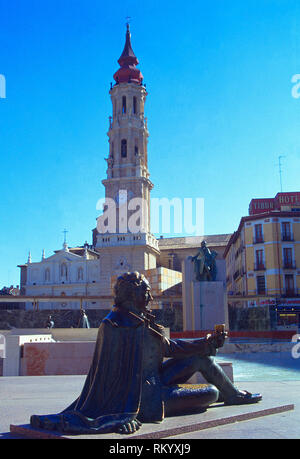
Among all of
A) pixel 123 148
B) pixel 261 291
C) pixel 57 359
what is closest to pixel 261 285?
pixel 261 291

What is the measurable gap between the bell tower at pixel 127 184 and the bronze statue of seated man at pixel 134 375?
51.7 m

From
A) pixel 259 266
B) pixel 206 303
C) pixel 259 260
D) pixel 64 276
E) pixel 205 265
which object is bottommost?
pixel 206 303

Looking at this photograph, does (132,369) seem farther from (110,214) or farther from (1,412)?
(110,214)

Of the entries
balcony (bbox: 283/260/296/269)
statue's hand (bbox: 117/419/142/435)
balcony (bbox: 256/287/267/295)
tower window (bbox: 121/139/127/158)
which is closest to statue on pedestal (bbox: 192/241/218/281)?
statue's hand (bbox: 117/419/142/435)

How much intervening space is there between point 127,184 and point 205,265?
1668 inches

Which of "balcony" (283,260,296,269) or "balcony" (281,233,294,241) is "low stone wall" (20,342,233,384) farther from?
"balcony" (281,233,294,241)

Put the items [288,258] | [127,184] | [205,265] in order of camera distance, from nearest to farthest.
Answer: [205,265], [288,258], [127,184]

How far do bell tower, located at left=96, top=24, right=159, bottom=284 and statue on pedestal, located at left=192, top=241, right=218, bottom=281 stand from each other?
122 ft

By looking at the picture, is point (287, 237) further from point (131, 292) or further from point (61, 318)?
point (131, 292)

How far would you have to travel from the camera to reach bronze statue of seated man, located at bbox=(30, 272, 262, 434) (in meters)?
4.24

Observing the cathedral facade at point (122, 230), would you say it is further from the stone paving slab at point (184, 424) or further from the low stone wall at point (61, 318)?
the stone paving slab at point (184, 424)

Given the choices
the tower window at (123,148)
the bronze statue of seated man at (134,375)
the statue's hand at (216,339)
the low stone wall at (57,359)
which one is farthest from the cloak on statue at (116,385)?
the tower window at (123,148)

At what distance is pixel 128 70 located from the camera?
2628 inches
